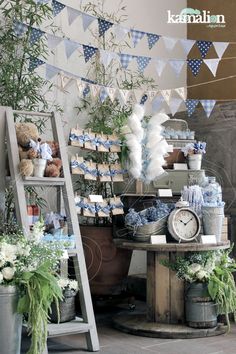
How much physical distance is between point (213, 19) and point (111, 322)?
11.1 ft

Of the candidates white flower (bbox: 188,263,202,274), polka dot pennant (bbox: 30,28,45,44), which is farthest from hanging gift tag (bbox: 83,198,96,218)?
polka dot pennant (bbox: 30,28,45,44)

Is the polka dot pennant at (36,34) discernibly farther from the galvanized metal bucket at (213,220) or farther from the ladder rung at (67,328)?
the ladder rung at (67,328)

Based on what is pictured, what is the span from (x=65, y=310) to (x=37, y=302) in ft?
2.07

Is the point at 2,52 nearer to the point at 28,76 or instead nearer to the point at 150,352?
the point at 28,76

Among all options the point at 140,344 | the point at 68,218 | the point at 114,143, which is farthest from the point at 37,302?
the point at 114,143

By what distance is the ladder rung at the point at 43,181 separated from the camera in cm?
345

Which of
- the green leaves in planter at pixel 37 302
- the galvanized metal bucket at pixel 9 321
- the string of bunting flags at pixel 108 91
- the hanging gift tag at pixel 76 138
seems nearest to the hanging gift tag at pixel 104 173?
the hanging gift tag at pixel 76 138

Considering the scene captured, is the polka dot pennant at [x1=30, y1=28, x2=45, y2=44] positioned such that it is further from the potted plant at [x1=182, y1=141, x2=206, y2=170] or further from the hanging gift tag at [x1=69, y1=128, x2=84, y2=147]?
the potted plant at [x1=182, y1=141, x2=206, y2=170]

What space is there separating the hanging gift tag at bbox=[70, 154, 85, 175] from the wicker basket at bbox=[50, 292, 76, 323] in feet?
3.08

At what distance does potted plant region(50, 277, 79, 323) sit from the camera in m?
3.50

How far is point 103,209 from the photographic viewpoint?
416cm

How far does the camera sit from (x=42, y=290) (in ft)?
9.80

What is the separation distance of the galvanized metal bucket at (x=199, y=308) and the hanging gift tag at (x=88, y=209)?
936mm

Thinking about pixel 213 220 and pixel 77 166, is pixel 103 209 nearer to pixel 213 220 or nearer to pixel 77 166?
pixel 77 166
